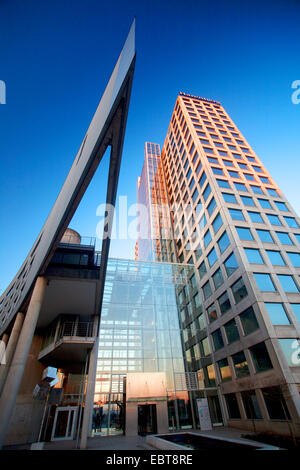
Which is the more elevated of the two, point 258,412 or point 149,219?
point 149,219

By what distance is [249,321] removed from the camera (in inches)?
821

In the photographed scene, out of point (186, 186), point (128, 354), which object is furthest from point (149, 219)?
point (128, 354)

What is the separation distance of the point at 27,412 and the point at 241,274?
21.7 m

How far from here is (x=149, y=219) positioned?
4844cm

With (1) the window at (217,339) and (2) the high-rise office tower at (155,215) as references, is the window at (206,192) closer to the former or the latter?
(2) the high-rise office tower at (155,215)

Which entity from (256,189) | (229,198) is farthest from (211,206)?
(256,189)

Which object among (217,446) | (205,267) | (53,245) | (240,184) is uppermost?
(240,184)

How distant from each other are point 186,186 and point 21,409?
3501 centimetres

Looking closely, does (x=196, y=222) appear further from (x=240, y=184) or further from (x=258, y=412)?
(x=258, y=412)

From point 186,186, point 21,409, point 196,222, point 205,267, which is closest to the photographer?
point 21,409

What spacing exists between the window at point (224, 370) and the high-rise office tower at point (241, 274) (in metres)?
0.09

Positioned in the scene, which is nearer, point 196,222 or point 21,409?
point 21,409

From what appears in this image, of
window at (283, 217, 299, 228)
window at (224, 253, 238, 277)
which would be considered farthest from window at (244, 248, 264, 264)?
window at (283, 217, 299, 228)
